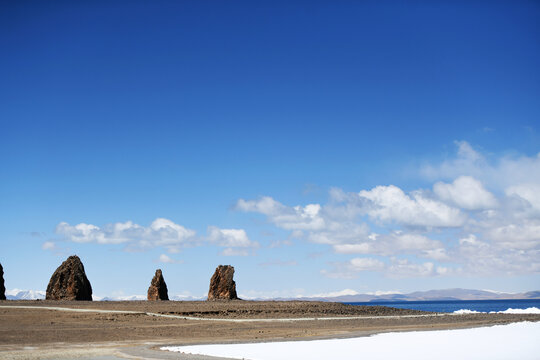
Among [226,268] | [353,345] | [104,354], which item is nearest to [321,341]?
[353,345]

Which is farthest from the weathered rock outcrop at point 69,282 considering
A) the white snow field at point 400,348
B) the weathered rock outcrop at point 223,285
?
the white snow field at point 400,348

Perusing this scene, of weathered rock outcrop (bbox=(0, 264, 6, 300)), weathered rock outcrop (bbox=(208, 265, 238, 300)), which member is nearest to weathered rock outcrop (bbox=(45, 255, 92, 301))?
weathered rock outcrop (bbox=(0, 264, 6, 300))

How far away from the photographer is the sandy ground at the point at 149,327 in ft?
78.6

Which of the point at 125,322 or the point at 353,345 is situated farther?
the point at 125,322

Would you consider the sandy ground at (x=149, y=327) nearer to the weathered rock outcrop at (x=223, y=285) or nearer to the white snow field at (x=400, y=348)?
the white snow field at (x=400, y=348)

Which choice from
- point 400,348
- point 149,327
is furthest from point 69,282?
point 400,348

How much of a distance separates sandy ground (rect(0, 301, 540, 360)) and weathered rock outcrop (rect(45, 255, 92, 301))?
6.81 m

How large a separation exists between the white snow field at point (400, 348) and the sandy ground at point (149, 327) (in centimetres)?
259

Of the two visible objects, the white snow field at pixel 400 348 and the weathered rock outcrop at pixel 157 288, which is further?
the weathered rock outcrop at pixel 157 288

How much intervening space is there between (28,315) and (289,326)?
64.2ft

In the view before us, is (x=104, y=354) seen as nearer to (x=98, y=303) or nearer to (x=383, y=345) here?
(x=383, y=345)

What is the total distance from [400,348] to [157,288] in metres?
44.3

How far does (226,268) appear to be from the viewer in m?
64.2

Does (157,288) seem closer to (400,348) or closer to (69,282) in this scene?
(69,282)
